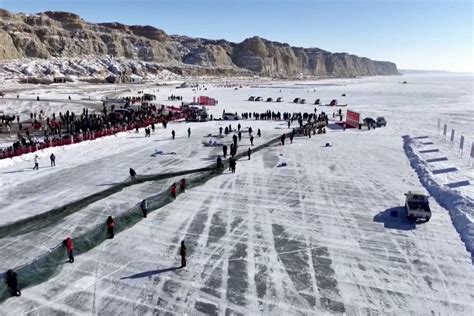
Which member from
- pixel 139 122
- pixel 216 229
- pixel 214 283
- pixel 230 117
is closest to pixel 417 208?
pixel 216 229

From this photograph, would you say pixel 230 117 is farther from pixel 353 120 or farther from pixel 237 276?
pixel 237 276

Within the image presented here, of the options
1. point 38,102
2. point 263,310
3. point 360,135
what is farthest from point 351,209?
point 38,102

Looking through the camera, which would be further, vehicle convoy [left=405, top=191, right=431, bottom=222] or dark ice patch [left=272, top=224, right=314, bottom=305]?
vehicle convoy [left=405, top=191, right=431, bottom=222]

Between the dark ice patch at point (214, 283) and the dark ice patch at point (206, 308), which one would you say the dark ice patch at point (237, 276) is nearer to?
the dark ice patch at point (214, 283)

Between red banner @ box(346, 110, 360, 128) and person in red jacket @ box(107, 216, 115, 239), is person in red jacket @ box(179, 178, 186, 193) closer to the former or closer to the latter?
person in red jacket @ box(107, 216, 115, 239)

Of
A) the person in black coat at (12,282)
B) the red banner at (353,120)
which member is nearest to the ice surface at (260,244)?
the person in black coat at (12,282)

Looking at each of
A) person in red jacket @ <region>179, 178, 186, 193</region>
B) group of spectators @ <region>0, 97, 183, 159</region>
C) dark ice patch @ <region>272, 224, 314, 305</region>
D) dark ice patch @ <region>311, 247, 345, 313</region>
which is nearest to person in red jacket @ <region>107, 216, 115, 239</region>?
person in red jacket @ <region>179, 178, 186, 193</region>
